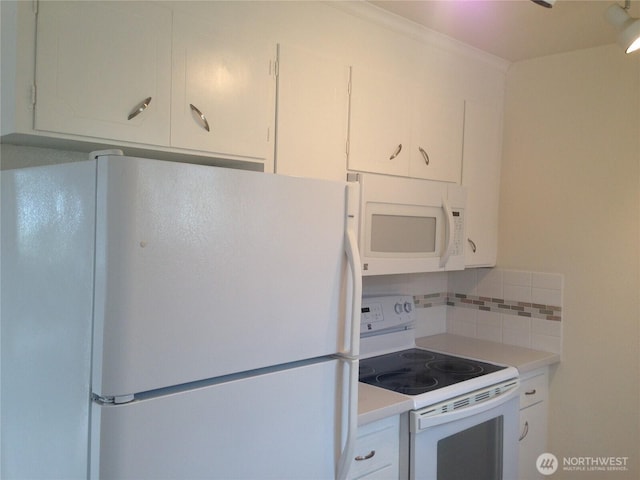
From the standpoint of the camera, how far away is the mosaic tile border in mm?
2918

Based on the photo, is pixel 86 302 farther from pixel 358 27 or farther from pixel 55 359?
pixel 358 27

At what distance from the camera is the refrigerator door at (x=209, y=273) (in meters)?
1.15

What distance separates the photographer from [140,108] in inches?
64.1

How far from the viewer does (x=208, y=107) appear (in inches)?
70.0

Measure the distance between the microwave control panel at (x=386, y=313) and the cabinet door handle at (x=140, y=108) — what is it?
1488 millimetres

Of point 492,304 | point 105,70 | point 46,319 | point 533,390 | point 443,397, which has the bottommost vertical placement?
point 533,390

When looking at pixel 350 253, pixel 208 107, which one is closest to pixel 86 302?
pixel 350 253

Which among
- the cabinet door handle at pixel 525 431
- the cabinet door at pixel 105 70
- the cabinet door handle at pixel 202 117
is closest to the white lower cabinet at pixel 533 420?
the cabinet door handle at pixel 525 431

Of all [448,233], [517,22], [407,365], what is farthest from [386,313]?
[517,22]

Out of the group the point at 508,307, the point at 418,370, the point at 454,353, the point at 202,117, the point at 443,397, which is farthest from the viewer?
the point at 508,307

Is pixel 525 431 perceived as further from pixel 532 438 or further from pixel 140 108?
pixel 140 108

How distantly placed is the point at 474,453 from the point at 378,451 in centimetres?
59

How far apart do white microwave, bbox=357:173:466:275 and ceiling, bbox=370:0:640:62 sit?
0.68 m
